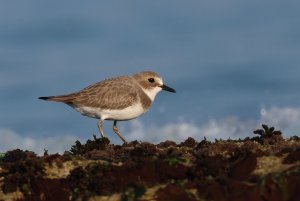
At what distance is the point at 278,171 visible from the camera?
11.9 meters

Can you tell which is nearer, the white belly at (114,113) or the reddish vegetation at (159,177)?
the reddish vegetation at (159,177)

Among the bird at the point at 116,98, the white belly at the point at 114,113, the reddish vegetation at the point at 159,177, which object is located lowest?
the reddish vegetation at the point at 159,177

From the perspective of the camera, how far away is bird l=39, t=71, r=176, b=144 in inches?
824

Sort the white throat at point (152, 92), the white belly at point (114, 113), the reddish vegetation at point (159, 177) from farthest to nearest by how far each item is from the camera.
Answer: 1. the white throat at point (152, 92)
2. the white belly at point (114, 113)
3. the reddish vegetation at point (159, 177)

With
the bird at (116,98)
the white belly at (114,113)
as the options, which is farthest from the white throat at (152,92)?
the white belly at (114,113)

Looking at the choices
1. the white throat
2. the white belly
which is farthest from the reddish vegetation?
the white throat

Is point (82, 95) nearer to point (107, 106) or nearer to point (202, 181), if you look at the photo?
point (107, 106)

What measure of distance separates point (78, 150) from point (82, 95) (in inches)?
197

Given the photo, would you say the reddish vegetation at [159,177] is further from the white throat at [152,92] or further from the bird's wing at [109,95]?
the white throat at [152,92]

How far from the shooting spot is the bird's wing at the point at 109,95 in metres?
20.9

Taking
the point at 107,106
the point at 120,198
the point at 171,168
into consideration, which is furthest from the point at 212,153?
the point at 107,106

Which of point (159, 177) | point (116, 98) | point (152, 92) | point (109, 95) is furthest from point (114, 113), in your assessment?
point (159, 177)

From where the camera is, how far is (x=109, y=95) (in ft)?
69.3

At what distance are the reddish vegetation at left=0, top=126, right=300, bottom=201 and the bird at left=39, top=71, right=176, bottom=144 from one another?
6.70 metres
